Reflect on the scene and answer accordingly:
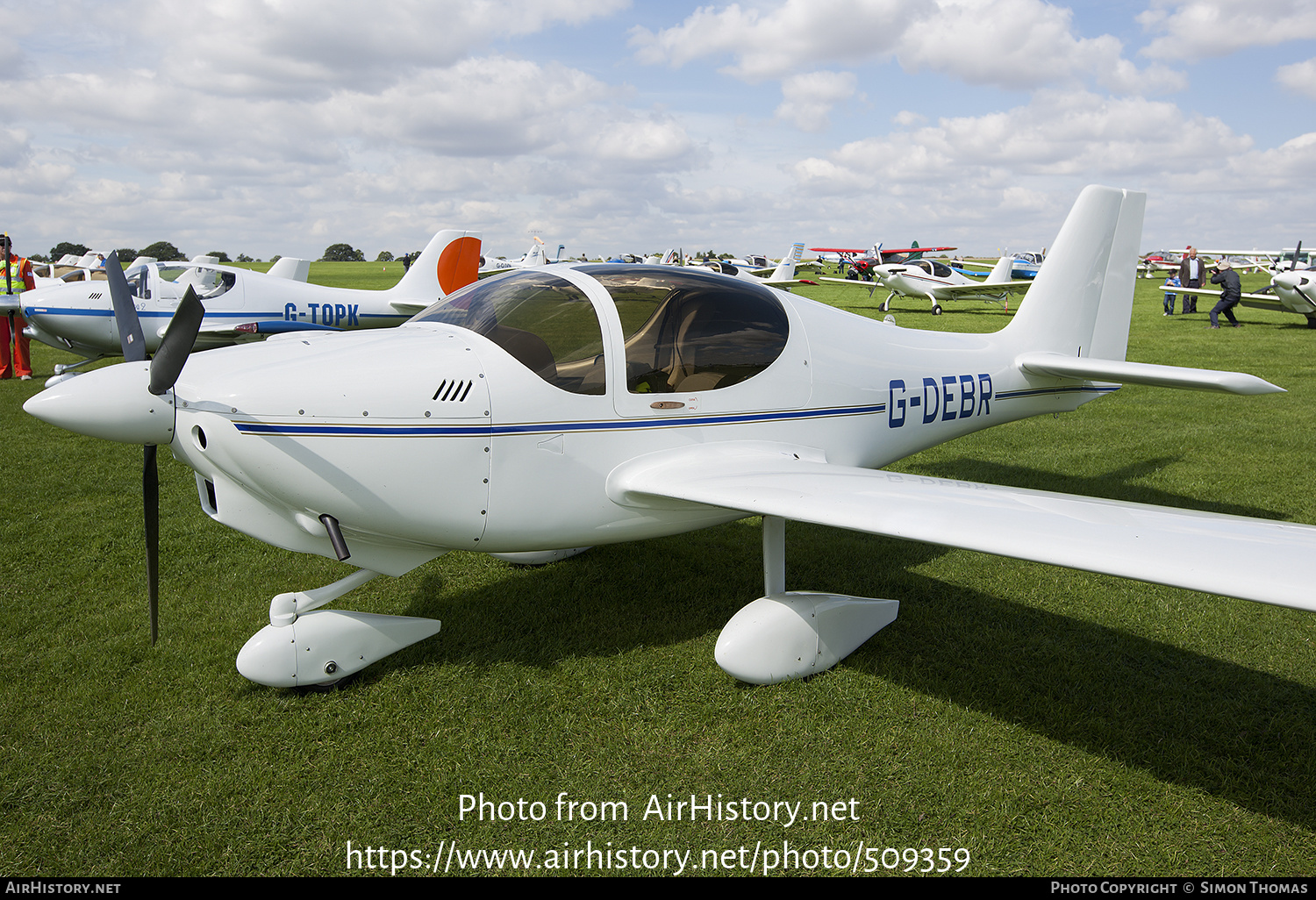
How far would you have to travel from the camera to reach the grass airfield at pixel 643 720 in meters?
2.83

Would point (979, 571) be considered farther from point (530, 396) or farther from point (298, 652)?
point (298, 652)

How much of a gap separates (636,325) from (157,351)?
2.07m

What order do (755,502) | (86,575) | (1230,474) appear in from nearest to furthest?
1. (755,502)
2. (86,575)
3. (1230,474)

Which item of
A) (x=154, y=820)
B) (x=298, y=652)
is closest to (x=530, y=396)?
(x=298, y=652)

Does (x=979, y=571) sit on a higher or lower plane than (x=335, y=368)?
lower

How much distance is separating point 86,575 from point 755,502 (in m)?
4.65

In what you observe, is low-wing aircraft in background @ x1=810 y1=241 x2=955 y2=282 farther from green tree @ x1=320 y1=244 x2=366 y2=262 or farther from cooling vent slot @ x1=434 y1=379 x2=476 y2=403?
green tree @ x1=320 y1=244 x2=366 y2=262

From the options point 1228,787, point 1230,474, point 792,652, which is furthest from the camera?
point 1230,474

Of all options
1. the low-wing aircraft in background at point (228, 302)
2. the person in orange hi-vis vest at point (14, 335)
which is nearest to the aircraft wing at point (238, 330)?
the low-wing aircraft in background at point (228, 302)

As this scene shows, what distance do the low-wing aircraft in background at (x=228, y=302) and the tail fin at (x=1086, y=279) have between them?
33.3 feet

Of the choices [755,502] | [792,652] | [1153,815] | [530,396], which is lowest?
[1153,815]

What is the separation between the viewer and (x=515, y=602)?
Result: 4707 mm

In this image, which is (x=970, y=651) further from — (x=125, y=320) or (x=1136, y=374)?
(x=125, y=320)

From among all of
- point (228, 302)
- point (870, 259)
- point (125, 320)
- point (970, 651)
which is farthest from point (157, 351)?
point (870, 259)
